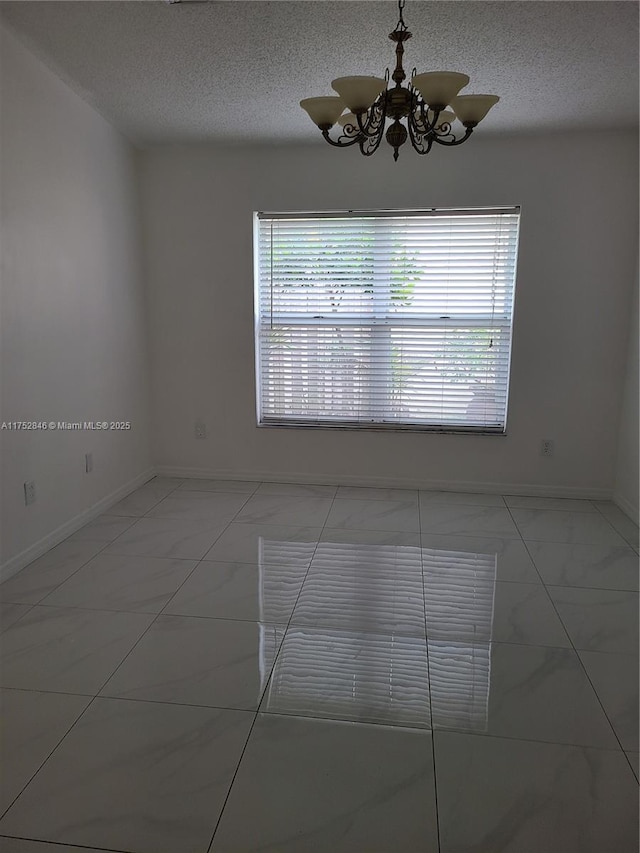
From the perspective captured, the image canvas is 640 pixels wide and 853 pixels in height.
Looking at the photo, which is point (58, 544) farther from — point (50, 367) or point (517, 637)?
point (517, 637)

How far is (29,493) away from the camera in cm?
302

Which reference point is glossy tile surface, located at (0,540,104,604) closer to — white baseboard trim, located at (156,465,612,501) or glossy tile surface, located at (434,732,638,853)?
white baseboard trim, located at (156,465,612,501)

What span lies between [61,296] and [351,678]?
251 centimetres

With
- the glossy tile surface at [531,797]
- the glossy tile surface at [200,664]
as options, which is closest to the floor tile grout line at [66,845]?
the glossy tile surface at [200,664]

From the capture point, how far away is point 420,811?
1579 mm

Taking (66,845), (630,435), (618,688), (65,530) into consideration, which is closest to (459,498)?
(630,435)

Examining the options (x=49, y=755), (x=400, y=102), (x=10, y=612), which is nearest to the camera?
(x=49, y=755)

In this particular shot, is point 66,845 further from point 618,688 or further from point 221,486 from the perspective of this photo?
point 221,486

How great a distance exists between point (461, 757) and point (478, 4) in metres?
2.66

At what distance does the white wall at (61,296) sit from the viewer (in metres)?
2.82

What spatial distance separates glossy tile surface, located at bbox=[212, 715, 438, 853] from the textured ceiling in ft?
8.60

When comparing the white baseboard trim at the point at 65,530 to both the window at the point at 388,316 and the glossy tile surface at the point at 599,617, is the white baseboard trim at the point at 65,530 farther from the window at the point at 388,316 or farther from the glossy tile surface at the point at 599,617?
the glossy tile surface at the point at 599,617

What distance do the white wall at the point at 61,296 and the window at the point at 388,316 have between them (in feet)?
3.20

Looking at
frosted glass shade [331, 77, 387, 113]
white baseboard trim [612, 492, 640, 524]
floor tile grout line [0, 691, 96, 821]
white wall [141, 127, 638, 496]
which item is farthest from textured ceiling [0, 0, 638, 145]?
floor tile grout line [0, 691, 96, 821]
